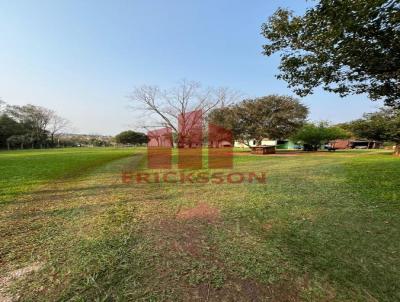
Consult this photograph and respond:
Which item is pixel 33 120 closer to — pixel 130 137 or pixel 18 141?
pixel 18 141

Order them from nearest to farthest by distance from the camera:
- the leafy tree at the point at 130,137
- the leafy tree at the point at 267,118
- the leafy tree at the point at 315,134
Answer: the leafy tree at the point at 267,118
the leafy tree at the point at 315,134
the leafy tree at the point at 130,137

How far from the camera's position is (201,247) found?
2.60 m

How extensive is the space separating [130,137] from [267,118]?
4023cm

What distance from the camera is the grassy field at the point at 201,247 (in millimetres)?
1858

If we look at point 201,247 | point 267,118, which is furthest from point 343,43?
point 267,118

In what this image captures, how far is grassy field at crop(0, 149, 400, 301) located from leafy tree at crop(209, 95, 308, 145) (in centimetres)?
1857

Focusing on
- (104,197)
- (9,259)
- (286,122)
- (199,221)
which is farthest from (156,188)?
(286,122)

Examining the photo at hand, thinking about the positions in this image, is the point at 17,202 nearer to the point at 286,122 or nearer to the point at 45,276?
the point at 45,276

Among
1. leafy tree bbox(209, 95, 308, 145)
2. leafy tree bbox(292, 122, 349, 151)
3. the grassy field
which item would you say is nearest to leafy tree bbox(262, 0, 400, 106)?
the grassy field

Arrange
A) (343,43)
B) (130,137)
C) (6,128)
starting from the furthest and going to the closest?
(130,137)
(6,128)
(343,43)

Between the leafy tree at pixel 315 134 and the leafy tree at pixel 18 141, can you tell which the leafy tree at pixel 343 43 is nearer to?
the leafy tree at pixel 315 134

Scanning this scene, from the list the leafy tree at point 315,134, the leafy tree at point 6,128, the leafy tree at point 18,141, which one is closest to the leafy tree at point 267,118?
the leafy tree at point 315,134

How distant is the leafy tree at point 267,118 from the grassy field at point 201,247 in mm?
18566

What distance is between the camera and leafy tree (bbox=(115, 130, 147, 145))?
5594 centimetres
